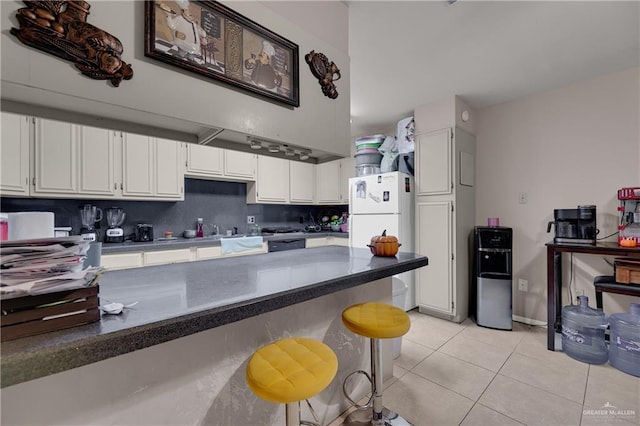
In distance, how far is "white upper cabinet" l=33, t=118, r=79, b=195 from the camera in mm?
2322

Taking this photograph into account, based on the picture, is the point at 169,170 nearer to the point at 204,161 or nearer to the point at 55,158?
the point at 204,161

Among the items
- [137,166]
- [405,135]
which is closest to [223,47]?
[137,166]

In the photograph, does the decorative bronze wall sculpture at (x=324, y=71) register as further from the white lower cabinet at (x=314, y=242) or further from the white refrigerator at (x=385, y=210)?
the white lower cabinet at (x=314, y=242)

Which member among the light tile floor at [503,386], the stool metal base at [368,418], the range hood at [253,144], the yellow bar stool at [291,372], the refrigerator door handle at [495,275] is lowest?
the light tile floor at [503,386]

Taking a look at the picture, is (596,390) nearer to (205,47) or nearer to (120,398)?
(120,398)

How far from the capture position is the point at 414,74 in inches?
101

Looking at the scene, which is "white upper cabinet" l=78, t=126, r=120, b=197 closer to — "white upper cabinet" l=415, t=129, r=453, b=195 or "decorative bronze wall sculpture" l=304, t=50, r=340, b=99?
"decorative bronze wall sculpture" l=304, t=50, r=340, b=99

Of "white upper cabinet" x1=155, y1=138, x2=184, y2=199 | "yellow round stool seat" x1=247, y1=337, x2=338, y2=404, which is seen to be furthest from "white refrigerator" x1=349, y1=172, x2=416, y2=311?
"yellow round stool seat" x1=247, y1=337, x2=338, y2=404

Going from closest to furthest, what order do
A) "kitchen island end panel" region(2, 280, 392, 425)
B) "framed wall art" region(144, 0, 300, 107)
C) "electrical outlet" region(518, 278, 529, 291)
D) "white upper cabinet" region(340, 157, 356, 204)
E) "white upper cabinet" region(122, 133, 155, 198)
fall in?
"kitchen island end panel" region(2, 280, 392, 425) → "framed wall art" region(144, 0, 300, 107) → "white upper cabinet" region(122, 133, 155, 198) → "electrical outlet" region(518, 278, 529, 291) → "white upper cabinet" region(340, 157, 356, 204)

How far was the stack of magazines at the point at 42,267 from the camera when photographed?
2.02 feet

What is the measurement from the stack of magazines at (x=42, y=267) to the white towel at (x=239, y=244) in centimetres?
241

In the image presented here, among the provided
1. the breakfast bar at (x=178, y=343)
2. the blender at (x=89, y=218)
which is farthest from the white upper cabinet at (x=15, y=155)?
the breakfast bar at (x=178, y=343)

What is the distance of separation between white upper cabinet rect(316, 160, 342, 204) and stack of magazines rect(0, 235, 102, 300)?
12.3 ft

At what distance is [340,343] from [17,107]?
1.72 meters
